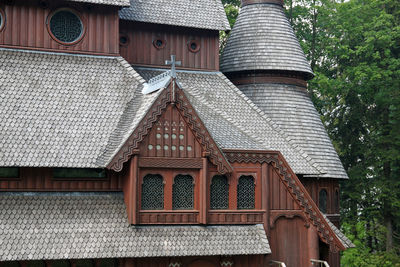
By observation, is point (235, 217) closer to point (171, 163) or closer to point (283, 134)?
point (171, 163)

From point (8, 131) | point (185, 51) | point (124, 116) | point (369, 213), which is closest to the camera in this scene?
point (8, 131)

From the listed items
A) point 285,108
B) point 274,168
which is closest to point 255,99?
point 285,108

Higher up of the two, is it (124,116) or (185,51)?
(185,51)

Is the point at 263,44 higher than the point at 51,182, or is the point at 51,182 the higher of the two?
the point at 263,44

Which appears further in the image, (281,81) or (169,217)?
(281,81)

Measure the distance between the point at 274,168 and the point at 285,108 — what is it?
5651 mm

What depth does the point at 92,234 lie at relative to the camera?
67.4ft

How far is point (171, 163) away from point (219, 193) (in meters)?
2.01

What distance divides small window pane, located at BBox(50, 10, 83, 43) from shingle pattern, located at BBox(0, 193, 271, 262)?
633 centimetres

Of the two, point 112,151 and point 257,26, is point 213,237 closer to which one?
point 112,151

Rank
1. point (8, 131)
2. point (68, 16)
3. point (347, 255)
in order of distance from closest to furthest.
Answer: point (8, 131)
point (68, 16)
point (347, 255)

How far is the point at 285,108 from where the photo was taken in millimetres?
28203

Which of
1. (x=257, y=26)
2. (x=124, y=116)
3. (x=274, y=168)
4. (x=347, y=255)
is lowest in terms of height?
(x=347, y=255)

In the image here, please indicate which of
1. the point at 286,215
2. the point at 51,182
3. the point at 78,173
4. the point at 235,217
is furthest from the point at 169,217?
the point at 286,215
